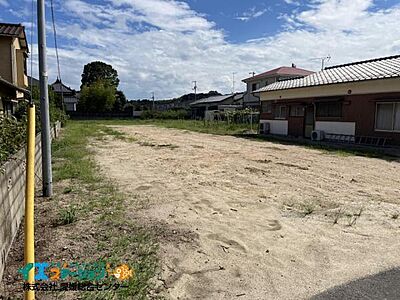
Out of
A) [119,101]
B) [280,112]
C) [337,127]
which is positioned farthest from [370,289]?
[119,101]

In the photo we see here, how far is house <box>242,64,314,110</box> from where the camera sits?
35062mm

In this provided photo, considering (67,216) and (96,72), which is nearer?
(67,216)

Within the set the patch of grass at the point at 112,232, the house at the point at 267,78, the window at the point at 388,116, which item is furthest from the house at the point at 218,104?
the patch of grass at the point at 112,232

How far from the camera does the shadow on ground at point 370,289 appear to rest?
247 centimetres

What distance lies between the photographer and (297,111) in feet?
59.1

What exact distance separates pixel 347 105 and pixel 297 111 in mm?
3685

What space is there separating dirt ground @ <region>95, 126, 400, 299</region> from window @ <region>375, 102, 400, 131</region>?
555 centimetres

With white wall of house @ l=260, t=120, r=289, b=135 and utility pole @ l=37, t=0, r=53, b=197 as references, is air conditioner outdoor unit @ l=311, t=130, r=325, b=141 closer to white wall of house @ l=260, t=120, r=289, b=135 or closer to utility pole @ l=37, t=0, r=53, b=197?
white wall of house @ l=260, t=120, r=289, b=135

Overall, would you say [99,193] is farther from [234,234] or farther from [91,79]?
[91,79]

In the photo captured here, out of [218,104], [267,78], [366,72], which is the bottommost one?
[218,104]

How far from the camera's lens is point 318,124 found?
16312 millimetres

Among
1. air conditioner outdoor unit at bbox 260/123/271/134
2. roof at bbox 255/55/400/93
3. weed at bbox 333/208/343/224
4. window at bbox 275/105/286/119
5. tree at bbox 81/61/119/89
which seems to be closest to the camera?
weed at bbox 333/208/343/224

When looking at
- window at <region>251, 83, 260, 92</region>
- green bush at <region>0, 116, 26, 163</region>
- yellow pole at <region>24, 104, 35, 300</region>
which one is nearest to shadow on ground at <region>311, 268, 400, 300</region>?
yellow pole at <region>24, 104, 35, 300</region>

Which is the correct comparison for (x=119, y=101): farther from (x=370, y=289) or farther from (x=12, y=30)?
(x=370, y=289)
